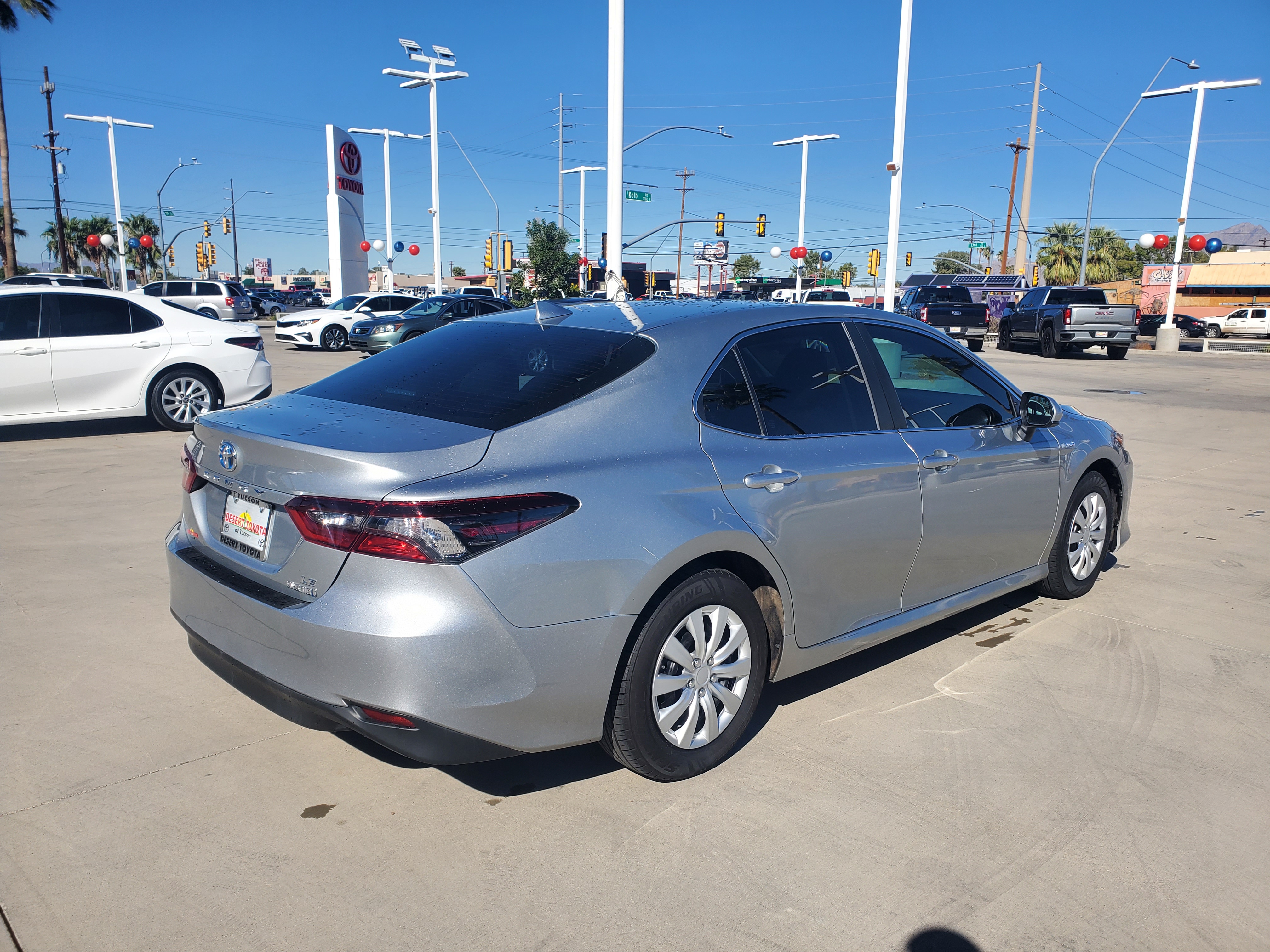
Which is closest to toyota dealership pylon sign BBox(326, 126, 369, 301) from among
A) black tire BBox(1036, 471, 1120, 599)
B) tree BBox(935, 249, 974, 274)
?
black tire BBox(1036, 471, 1120, 599)

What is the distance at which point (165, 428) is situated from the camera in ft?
34.2

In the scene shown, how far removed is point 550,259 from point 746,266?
8232 cm

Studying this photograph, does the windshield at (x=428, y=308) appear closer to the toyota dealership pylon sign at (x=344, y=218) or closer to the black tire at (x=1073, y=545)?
the toyota dealership pylon sign at (x=344, y=218)

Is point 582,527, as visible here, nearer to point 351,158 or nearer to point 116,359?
point 116,359

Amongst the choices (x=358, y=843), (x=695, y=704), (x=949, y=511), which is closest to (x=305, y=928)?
(x=358, y=843)

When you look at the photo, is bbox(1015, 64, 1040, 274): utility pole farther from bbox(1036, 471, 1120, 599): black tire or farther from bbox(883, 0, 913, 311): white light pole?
bbox(1036, 471, 1120, 599): black tire

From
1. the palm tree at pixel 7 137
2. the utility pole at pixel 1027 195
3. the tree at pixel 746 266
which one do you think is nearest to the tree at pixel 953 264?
the tree at pixel 746 266

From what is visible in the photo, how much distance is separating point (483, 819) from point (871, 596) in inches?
68.9

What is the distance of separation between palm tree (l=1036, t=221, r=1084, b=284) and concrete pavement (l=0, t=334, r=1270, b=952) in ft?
232

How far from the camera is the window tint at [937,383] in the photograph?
4250 mm

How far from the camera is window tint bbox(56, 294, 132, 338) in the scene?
9.45 meters

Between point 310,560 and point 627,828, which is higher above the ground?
point 310,560

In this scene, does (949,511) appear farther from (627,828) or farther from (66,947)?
(66,947)

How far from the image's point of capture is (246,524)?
9.91 ft
